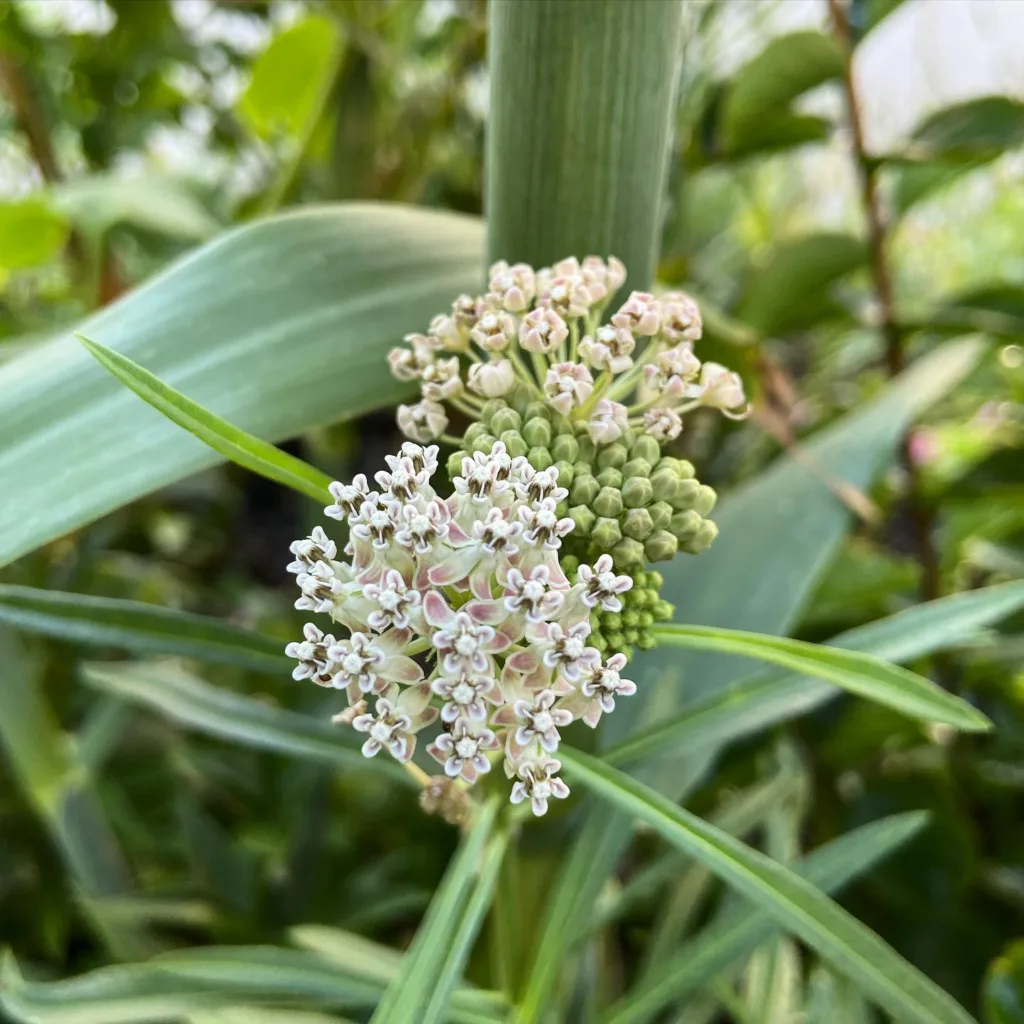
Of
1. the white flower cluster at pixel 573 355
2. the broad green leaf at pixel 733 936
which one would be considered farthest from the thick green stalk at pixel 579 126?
the broad green leaf at pixel 733 936

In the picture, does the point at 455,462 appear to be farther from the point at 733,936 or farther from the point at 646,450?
the point at 733,936

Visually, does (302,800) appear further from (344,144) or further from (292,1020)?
(344,144)

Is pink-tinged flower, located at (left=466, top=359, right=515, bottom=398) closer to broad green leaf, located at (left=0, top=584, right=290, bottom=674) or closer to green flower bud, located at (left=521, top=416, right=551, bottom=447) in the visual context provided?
green flower bud, located at (left=521, top=416, right=551, bottom=447)

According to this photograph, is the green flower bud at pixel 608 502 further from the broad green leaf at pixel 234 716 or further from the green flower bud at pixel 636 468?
the broad green leaf at pixel 234 716

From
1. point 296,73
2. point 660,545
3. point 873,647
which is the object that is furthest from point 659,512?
point 296,73

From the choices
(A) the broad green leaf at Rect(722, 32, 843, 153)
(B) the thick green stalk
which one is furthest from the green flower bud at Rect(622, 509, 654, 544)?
(A) the broad green leaf at Rect(722, 32, 843, 153)

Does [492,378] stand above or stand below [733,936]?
above

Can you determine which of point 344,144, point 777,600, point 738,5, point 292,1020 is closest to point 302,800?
point 292,1020
